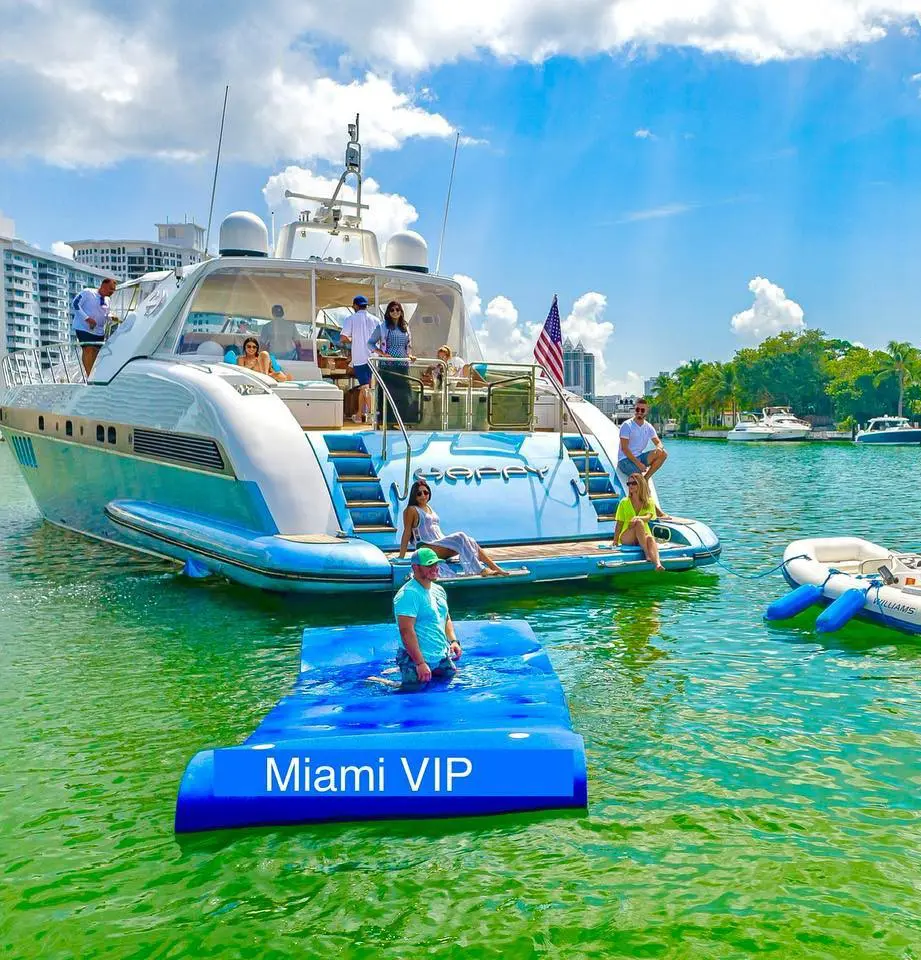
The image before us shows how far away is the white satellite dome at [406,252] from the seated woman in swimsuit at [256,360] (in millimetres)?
3388

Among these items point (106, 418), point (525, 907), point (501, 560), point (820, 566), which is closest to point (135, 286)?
point (106, 418)

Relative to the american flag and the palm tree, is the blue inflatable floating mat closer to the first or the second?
the american flag

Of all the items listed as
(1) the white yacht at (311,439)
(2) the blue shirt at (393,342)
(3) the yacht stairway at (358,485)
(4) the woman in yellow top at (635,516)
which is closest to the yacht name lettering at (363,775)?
(1) the white yacht at (311,439)

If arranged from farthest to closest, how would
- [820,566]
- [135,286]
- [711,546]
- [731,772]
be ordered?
1. [135,286]
2. [711,546]
3. [820,566]
4. [731,772]

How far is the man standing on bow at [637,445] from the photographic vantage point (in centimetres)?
1140

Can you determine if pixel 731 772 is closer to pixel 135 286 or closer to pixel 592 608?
pixel 592 608

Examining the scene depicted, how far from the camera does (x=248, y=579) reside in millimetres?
9562

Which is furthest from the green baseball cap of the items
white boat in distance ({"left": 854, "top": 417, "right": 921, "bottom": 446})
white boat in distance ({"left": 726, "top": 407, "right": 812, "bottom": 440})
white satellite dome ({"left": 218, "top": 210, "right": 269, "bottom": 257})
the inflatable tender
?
white boat in distance ({"left": 726, "top": 407, "right": 812, "bottom": 440})

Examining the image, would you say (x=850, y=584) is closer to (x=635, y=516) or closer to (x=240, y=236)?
(x=635, y=516)

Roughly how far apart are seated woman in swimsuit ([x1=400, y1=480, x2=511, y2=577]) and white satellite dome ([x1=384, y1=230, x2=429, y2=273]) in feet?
19.0

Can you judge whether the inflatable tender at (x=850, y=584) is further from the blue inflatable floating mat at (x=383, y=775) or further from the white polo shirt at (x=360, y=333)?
the white polo shirt at (x=360, y=333)

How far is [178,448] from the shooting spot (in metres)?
10.8

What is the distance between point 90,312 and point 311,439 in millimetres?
5770

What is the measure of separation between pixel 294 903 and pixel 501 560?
18.4 feet
